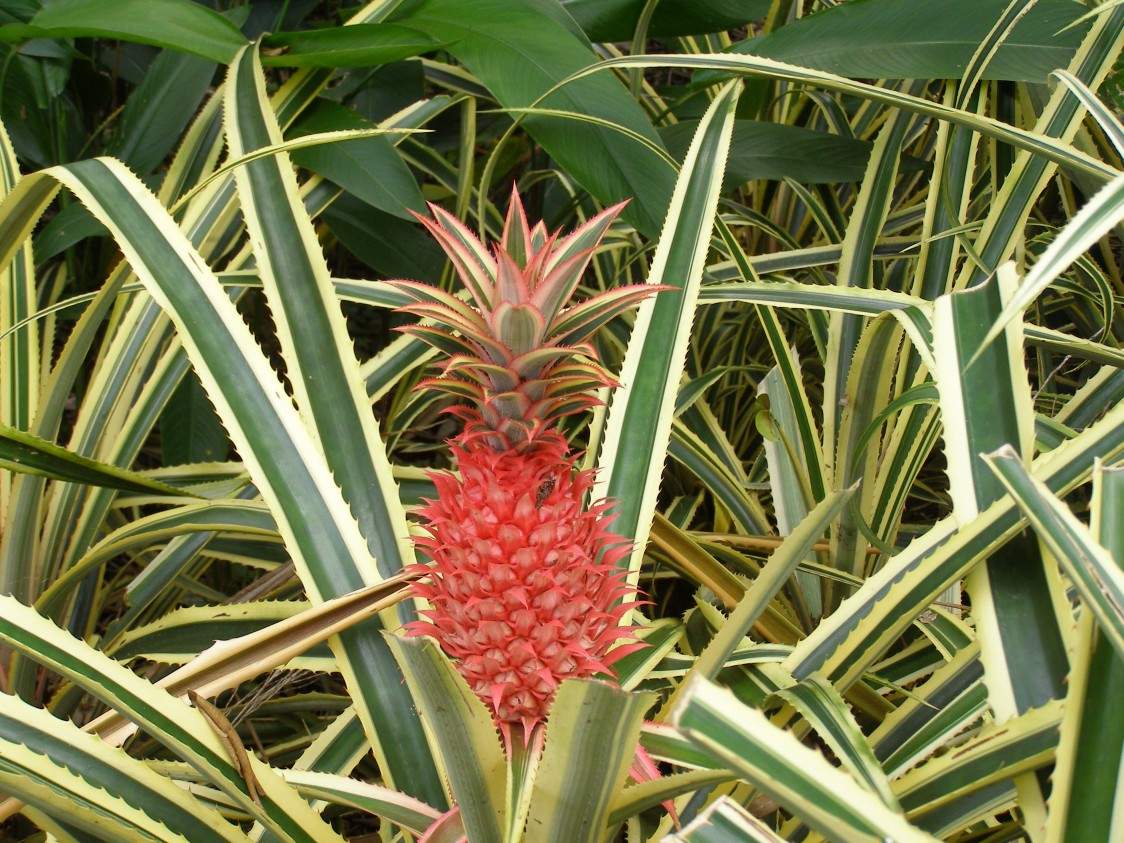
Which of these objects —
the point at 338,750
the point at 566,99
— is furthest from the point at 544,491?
the point at 566,99

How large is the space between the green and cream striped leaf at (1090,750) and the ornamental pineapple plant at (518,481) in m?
0.28

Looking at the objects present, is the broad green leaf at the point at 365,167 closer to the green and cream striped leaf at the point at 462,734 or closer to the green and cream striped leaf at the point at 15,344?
the green and cream striped leaf at the point at 15,344

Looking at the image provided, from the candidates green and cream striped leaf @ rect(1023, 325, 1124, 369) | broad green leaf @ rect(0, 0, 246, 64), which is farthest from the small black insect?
broad green leaf @ rect(0, 0, 246, 64)

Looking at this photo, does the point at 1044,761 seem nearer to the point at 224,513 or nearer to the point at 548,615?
the point at 548,615

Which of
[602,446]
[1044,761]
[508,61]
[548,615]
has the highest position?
[508,61]

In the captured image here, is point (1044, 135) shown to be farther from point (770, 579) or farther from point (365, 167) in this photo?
point (365, 167)

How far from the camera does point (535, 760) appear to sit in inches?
26.1

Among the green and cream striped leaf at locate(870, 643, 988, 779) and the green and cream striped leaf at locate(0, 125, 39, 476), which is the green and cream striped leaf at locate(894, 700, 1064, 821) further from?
the green and cream striped leaf at locate(0, 125, 39, 476)

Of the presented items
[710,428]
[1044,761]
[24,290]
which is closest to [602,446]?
[1044,761]

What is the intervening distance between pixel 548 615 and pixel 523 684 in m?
0.05

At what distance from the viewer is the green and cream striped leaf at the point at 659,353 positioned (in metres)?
0.81

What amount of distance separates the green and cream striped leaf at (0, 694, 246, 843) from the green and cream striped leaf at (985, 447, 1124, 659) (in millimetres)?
535

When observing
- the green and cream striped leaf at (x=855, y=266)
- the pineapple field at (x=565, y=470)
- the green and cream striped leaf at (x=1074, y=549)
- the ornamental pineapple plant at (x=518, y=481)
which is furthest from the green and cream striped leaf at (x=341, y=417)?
the green and cream striped leaf at (x=855, y=266)

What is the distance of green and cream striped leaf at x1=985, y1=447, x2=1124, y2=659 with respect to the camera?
463 mm
